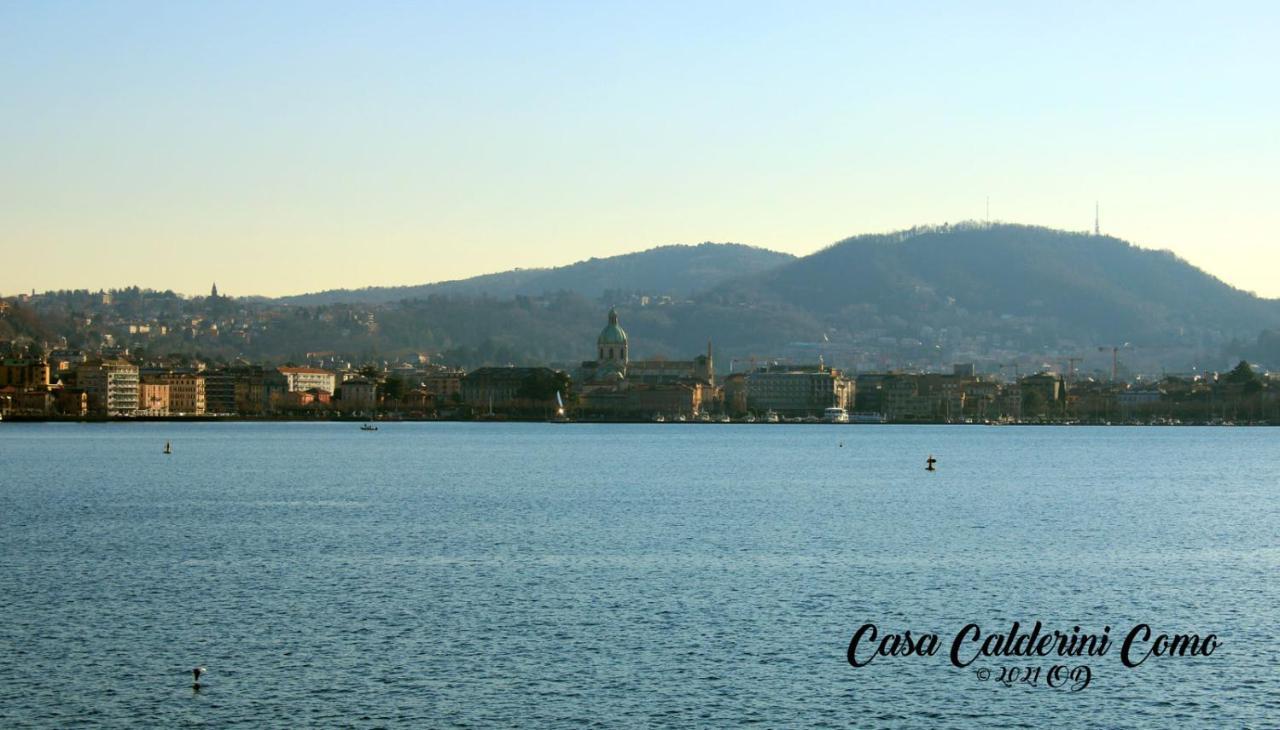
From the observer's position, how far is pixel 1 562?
3541cm

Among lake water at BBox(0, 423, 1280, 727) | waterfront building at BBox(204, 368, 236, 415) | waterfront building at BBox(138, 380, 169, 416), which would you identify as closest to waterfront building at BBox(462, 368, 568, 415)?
waterfront building at BBox(204, 368, 236, 415)

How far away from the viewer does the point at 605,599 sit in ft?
100

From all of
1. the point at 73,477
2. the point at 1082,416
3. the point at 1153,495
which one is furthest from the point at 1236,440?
the point at 73,477

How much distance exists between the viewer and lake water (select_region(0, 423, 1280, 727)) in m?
22.5

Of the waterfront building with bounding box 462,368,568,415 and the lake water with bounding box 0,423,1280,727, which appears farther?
the waterfront building with bounding box 462,368,568,415

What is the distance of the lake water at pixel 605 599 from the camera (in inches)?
888

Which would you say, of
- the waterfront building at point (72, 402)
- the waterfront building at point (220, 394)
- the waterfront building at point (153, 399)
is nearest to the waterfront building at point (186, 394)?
the waterfront building at point (153, 399)

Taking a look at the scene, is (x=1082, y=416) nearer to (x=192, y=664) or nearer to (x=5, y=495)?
(x=5, y=495)

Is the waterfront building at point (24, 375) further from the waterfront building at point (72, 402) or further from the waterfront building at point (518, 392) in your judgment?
the waterfront building at point (518, 392)

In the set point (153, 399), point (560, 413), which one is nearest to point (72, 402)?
point (153, 399)

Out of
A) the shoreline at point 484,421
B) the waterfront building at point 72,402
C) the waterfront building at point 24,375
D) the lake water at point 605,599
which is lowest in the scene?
the lake water at point 605,599

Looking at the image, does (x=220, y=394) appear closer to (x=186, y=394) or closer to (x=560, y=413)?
(x=186, y=394)

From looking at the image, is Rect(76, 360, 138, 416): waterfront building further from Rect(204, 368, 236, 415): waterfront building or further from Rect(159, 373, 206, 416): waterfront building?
Rect(204, 368, 236, 415): waterfront building

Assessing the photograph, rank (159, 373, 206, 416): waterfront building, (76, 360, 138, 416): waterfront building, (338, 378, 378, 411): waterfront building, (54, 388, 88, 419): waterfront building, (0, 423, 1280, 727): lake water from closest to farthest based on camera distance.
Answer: (0, 423, 1280, 727): lake water, (54, 388, 88, 419): waterfront building, (76, 360, 138, 416): waterfront building, (159, 373, 206, 416): waterfront building, (338, 378, 378, 411): waterfront building
